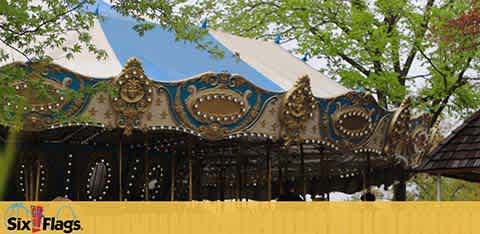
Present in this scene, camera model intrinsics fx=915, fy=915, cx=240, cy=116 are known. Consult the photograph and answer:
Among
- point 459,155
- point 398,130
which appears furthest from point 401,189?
point 459,155

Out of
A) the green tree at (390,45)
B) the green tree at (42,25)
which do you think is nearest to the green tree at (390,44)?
the green tree at (390,45)

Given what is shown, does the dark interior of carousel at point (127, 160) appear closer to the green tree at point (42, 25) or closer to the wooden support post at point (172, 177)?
the wooden support post at point (172, 177)

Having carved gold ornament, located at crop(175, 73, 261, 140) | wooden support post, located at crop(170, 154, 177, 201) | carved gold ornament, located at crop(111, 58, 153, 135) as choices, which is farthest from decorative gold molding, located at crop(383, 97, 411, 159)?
carved gold ornament, located at crop(111, 58, 153, 135)

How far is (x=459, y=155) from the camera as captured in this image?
48.8 feet

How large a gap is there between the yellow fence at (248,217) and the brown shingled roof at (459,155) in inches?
208

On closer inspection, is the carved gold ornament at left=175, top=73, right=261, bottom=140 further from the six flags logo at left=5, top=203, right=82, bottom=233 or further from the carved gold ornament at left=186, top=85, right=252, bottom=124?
the six flags logo at left=5, top=203, right=82, bottom=233

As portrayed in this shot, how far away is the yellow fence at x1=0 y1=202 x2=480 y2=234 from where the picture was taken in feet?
25.7

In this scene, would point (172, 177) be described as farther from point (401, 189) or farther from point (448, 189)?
point (448, 189)

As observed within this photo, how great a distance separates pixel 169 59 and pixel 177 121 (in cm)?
229

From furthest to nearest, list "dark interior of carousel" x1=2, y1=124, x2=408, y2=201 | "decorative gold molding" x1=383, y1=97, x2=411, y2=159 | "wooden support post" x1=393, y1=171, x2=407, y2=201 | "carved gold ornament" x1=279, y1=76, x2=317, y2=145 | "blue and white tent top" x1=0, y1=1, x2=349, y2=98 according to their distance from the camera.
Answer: "wooden support post" x1=393, y1=171, x2=407, y2=201 < "decorative gold molding" x1=383, y1=97, x2=411, y2=159 < "dark interior of carousel" x1=2, y1=124, x2=408, y2=201 < "carved gold ornament" x1=279, y1=76, x2=317, y2=145 < "blue and white tent top" x1=0, y1=1, x2=349, y2=98

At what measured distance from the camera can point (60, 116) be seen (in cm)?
991

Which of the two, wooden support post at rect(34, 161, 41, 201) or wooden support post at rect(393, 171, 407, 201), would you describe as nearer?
wooden support post at rect(34, 161, 41, 201)

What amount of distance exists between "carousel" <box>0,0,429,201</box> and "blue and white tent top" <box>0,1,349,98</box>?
3cm

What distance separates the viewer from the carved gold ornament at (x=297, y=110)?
14.5m
